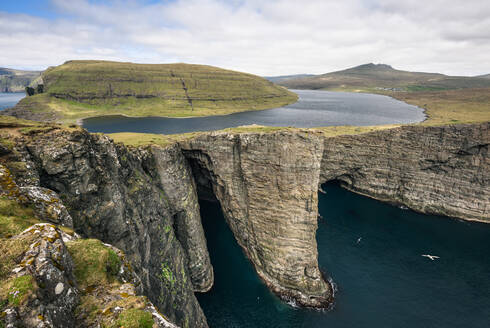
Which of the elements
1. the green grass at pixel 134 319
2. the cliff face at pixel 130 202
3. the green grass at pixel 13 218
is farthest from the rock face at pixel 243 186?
the green grass at pixel 134 319

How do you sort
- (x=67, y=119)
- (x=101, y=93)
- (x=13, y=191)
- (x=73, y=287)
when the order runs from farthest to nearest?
1. (x=101, y=93)
2. (x=67, y=119)
3. (x=13, y=191)
4. (x=73, y=287)

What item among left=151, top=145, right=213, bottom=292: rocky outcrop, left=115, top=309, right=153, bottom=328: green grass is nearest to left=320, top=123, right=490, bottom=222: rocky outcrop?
left=151, top=145, right=213, bottom=292: rocky outcrop

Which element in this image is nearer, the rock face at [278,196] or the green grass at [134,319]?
the green grass at [134,319]

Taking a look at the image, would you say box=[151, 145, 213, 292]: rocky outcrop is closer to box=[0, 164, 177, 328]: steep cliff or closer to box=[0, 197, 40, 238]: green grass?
box=[0, 164, 177, 328]: steep cliff

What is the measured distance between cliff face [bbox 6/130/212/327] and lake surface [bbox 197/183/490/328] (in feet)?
23.8

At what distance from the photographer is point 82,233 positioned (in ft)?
58.6

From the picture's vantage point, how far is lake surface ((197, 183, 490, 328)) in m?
35.8

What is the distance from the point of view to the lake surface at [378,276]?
35.8 m

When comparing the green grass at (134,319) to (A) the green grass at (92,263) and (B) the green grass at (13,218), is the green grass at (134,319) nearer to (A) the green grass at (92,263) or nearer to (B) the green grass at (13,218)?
(A) the green grass at (92,263)

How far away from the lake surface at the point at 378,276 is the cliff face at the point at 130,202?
7251mm

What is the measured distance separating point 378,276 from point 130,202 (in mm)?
47229


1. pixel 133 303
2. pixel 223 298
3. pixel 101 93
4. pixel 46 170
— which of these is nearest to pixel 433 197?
pixel 223 298

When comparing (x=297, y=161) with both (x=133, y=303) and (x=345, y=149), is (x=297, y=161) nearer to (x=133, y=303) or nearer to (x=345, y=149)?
(x=133, y=303)

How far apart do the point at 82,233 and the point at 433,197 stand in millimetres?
84103
